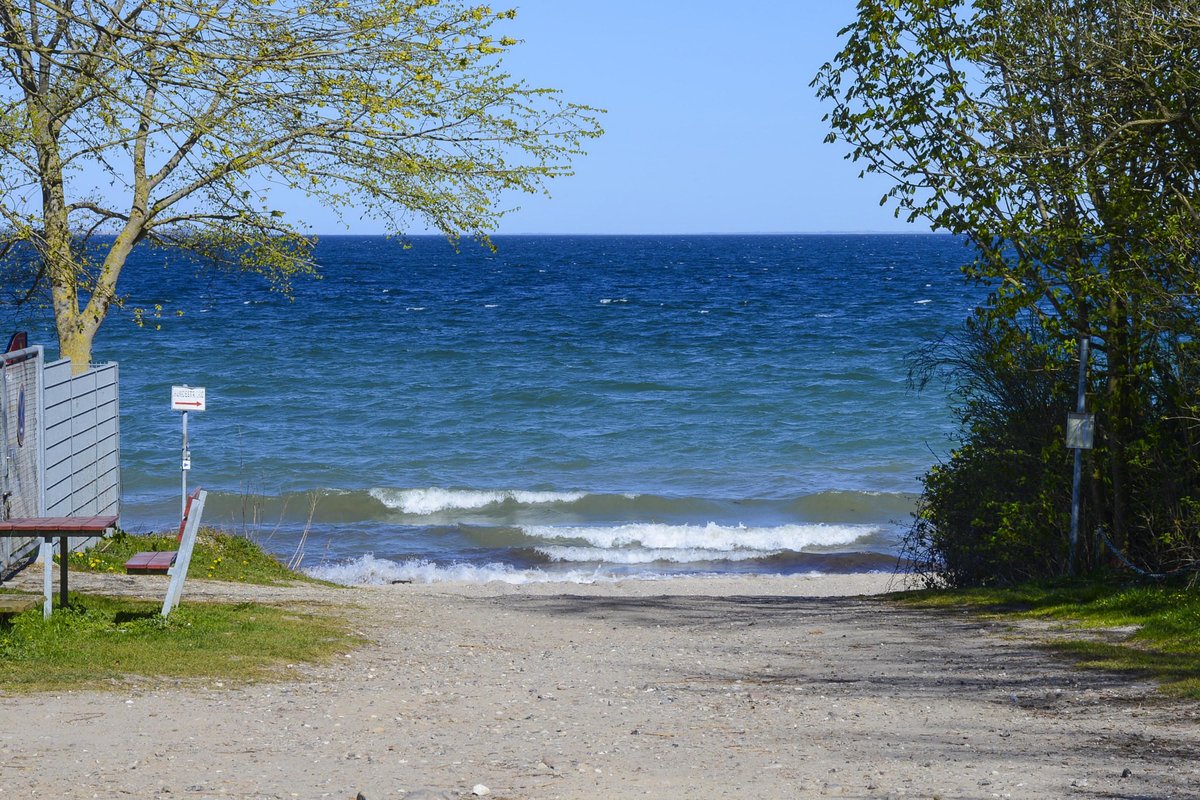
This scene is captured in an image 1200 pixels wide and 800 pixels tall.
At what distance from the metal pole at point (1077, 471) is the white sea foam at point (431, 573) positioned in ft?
25.7

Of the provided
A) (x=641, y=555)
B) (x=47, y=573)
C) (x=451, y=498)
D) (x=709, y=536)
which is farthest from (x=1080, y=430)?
(x=451, y=498)

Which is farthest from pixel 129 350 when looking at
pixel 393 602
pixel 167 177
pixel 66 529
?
pixel 66 529

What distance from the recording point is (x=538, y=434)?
28.6 meters

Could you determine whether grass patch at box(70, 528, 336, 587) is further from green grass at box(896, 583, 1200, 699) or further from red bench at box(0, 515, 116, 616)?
green grass at box(896, 583, 1200, 699)

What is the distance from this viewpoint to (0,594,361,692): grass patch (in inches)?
297

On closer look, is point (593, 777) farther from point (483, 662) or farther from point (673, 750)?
point (483, 662)

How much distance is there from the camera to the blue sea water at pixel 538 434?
20.1m

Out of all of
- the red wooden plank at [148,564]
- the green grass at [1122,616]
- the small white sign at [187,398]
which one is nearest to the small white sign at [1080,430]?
the green grass at [1122,616]

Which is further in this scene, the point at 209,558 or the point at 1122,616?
the point at 209,558

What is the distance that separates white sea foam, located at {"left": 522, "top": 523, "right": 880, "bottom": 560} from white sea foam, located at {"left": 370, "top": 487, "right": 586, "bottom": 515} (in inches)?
70.1

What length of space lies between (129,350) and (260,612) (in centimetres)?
3542

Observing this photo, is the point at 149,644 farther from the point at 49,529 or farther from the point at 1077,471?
the point at 1077,471

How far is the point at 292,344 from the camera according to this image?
43.8 meters

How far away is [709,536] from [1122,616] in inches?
435
